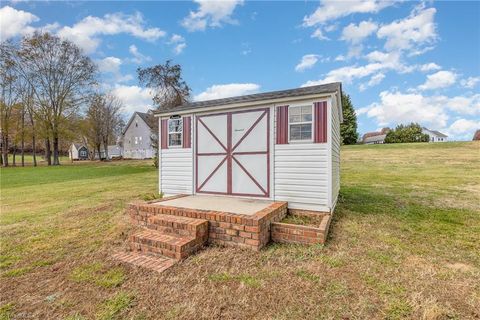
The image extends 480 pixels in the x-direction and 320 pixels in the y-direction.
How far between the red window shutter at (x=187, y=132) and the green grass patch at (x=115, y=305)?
4.49 metres

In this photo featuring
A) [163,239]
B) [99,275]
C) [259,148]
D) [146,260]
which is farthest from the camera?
[259,148]

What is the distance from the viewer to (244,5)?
1092cm

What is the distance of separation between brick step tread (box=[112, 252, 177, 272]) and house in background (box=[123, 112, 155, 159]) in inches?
1472

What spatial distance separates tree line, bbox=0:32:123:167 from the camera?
2438 cm

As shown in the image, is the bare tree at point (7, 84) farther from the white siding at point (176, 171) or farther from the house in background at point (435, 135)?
the house in background at point (435, 135)

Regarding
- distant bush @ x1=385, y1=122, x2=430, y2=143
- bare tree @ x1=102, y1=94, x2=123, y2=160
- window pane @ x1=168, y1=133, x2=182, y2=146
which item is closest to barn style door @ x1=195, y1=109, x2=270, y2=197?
window pane @ x1=168, y1=133, x2=182, y2=146

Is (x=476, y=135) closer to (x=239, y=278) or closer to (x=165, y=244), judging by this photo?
(x=239, y=278)

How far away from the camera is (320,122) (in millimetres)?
5199

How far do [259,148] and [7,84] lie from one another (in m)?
30.9

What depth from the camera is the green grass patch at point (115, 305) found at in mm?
2465

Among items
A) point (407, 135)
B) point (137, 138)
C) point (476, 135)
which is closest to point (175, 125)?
point (137, 138)

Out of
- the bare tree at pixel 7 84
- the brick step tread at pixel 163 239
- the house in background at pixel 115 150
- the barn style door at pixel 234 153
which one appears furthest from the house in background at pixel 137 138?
the brick step tread at pixel 163 239

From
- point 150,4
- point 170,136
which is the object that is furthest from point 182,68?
point 170,136

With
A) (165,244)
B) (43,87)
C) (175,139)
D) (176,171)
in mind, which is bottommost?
(165,244)
